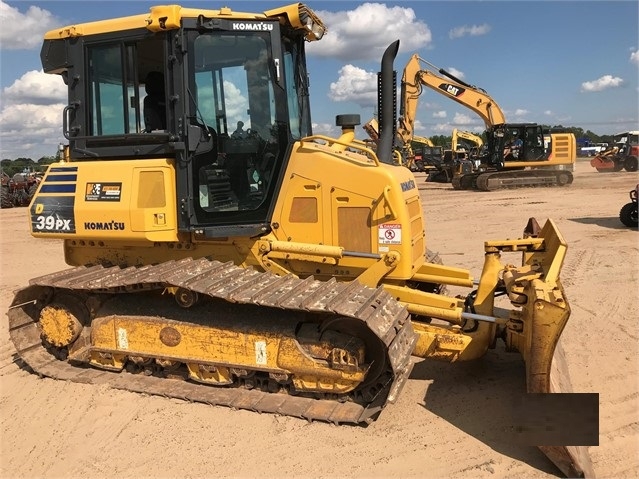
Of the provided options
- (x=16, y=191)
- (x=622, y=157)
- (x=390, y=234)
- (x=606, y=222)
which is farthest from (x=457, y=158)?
(x=390, y=234)

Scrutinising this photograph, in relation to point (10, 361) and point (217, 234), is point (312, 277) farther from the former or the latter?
point (10, 361)

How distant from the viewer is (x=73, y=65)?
5.02 m

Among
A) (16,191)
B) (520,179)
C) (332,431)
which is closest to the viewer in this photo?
(332,431)

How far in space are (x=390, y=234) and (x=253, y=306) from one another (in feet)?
4.24

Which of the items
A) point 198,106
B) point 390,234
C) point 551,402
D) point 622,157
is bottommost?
point 551,402

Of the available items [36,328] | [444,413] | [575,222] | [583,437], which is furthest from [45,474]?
[575,222]

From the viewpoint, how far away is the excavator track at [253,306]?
405 cm

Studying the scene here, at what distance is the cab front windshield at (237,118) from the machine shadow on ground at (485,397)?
2.16 metres

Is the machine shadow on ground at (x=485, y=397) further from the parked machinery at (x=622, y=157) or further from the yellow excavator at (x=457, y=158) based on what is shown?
the parked machinery at (x=622, y=157)

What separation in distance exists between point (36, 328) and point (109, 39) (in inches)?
111

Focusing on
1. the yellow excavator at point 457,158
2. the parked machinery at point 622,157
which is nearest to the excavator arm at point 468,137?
the yellow excavator at point 457,158

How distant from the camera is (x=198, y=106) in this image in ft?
15.6

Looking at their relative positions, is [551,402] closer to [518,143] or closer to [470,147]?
[518,143]

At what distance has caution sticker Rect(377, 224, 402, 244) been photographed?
185 inches
